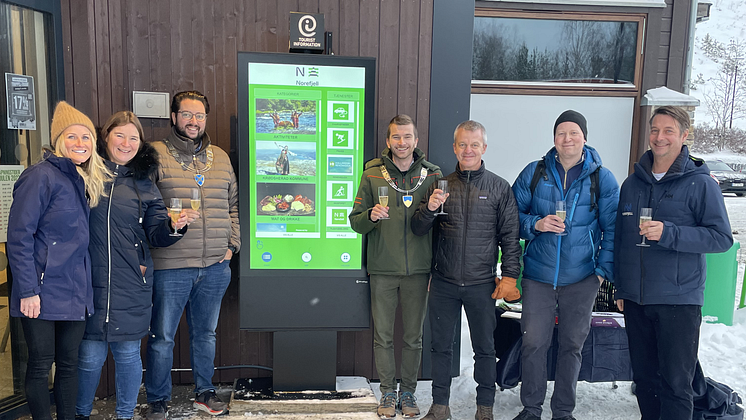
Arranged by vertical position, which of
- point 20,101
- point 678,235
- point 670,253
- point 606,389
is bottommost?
point 606,389

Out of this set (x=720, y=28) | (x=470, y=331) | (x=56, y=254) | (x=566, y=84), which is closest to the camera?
(x=56, y=254)

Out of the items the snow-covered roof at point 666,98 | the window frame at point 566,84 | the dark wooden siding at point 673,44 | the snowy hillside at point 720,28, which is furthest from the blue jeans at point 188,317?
the snowy hillside at point 720,28

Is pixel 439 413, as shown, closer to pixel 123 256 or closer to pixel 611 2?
pixel 123 256

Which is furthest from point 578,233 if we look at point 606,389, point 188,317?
point 188,317

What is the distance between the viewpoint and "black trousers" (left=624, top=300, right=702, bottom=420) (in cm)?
247

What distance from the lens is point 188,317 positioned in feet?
10.3

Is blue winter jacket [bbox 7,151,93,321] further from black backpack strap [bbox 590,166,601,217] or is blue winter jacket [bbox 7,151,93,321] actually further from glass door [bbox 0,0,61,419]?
black backpack strap [bbox 590,166,601,217]

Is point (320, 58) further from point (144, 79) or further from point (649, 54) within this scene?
point (649, 54)

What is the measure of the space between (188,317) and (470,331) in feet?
5.92

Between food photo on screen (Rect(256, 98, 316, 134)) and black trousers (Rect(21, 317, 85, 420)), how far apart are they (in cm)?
153

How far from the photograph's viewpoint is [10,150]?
2.94 metres

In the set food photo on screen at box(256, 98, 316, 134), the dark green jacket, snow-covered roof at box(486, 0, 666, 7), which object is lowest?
the dark green jacket

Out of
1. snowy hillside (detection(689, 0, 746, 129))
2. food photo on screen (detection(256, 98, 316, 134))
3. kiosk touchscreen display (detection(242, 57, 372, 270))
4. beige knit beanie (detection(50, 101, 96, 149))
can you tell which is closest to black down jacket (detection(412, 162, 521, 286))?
kiosk touchscreen display (detection(242, 57, 372, 270))

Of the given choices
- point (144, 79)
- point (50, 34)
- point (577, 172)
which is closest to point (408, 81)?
point (577, 172)
